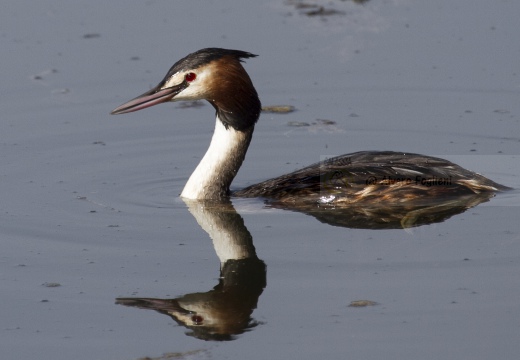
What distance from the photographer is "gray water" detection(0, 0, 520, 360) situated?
6.72 meters

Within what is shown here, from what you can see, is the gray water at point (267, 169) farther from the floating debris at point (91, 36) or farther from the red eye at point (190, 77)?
the red eye at point (190, 77)

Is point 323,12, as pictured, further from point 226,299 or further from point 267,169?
point 226,299

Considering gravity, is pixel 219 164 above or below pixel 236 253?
above

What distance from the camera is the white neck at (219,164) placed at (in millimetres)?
9336

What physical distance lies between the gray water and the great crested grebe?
0.77ft

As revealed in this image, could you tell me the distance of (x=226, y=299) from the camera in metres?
7.32

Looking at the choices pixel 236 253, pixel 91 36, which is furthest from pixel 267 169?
pixel 91 36

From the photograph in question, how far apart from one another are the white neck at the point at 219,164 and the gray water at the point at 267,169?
0.27m

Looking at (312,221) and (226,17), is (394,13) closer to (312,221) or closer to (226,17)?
(226,17)

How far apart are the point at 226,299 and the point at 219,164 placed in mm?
2267

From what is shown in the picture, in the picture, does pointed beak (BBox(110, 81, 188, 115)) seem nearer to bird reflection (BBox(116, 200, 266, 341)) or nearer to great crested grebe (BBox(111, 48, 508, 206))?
great crested grebe (BBox(111, 48, 508, 206))

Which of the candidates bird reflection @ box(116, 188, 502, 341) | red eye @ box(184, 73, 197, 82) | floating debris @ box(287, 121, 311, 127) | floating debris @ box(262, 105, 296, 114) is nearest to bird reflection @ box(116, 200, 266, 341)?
bird reflection @ box(116, 188, 502, 341)

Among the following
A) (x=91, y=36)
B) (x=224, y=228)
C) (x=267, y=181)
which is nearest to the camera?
(x=224, y=228)

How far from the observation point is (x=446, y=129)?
10.8m
